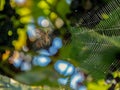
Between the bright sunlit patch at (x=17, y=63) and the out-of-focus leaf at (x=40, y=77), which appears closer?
the out-of-focus leaf at (x=40, y=77)

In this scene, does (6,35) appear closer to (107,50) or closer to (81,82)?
(81,82)

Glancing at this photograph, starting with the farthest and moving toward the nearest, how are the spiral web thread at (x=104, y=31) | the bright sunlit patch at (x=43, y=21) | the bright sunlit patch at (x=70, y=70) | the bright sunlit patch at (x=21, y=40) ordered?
1. the bright sunlit patch at (x=21, y=40)
2. the bright sunlit patch at (x=43, y=21)
3. the bright sunlit patch at (x=70, y=70)
4. the spiral web thread at (x=104, y=31)

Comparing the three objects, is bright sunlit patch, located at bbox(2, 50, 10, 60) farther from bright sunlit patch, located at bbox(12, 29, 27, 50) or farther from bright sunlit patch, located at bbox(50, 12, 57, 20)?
bright sunlit patch, located at bbox(50, 12, 57, 20)

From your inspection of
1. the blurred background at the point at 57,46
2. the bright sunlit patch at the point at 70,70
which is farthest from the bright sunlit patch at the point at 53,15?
the bright sunlit patch at the point at 70,70

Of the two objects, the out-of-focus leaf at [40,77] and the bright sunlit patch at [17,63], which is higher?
the out-of-focus leaf at [40,77]

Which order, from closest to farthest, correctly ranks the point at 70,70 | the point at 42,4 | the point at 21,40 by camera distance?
the point at 70,70
the point at 42,4
the point at 21,40

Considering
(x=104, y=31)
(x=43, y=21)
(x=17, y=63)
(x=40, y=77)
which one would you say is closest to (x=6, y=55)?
(x=17, y=63)

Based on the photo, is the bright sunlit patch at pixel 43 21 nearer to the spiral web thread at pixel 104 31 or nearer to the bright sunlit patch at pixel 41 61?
the bright sunlit patch at pixel 41 61

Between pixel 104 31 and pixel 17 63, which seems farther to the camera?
pixel 17 63

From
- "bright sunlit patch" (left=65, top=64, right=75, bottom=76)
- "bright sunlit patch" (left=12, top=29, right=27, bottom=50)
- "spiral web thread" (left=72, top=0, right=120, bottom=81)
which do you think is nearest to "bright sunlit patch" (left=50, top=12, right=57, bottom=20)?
"bright sunlit patch" (left=12, top=29, right=27, bottom=50)

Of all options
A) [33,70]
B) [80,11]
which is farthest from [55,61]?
[80,11]

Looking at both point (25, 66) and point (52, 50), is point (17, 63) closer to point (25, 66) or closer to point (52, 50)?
point (25, 66)

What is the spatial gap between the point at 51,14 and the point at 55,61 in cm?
19

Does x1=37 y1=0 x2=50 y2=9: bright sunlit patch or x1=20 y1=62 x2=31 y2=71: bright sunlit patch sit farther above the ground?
x1=37 y1=0 x2=50 y2=9: bright sunlit patch
